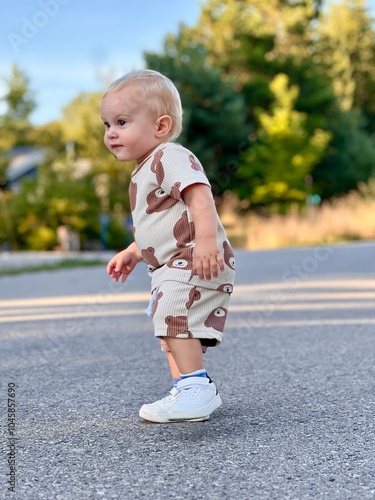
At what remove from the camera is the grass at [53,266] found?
35.9 ft

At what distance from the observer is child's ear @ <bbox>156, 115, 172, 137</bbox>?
273cm

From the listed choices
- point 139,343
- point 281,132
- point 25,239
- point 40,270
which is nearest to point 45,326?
point 139,343

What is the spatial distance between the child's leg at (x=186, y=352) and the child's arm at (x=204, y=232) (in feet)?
0.75

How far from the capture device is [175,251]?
264 centimetres

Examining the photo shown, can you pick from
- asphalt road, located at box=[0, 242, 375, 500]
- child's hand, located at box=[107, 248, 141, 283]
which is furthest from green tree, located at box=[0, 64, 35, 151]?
child's hand, located at box=[107, 248, 141, 283]

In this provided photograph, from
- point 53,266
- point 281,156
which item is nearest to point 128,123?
point 53,266

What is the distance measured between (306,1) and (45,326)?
35572 millimetres

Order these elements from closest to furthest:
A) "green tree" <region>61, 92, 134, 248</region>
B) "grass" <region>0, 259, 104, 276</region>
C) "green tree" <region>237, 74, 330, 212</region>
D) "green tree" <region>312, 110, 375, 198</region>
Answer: "grass" <region>0, 259, 104, 276</region>, "green tree" <region>61, 92, 134, 248</region>, "green tree" <region>237, 74, 330, 212</region>, "green tree" <region>312, 110, 375, 198</region>

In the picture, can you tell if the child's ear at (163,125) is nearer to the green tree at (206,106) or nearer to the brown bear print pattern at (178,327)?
the brown bear print pattern at (178,327)

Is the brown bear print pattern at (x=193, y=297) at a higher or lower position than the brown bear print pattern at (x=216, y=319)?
higher

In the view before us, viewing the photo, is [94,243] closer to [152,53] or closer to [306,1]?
[152,53]

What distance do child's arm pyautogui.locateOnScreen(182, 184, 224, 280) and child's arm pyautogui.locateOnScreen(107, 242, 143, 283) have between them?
0.45 meters

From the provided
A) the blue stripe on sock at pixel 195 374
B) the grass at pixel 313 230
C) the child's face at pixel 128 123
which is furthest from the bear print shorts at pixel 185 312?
the grass at pixel 313 230

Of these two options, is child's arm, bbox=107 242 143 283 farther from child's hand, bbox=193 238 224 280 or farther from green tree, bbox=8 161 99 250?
green tree, bbox=8 161 99 250
